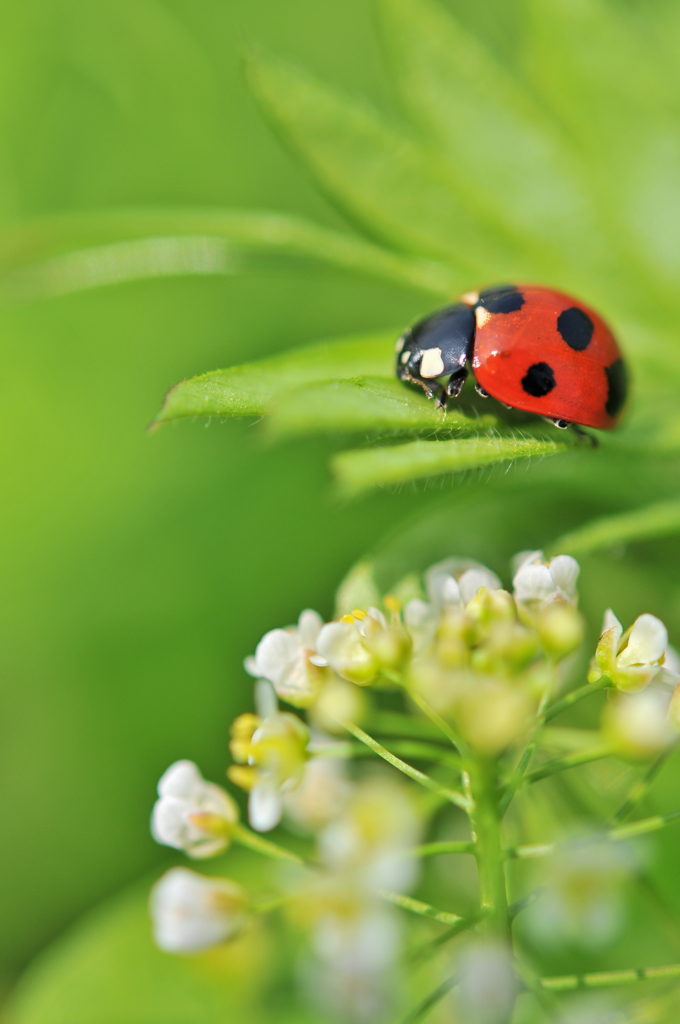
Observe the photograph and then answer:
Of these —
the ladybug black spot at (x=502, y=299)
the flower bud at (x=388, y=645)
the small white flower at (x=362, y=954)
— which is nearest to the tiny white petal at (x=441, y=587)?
the flower bud at (x=388, y=645)

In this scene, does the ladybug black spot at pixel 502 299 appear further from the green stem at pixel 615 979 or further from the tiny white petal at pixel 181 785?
the green stem at pixel 615 979

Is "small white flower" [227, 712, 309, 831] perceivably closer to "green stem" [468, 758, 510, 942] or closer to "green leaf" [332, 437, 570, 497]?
"green stem" [468, 758, 510, 942]

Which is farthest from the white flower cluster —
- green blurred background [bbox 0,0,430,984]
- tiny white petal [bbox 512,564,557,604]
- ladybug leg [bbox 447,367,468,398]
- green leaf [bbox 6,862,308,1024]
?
green blurred background [bbox 0,0,430,984]

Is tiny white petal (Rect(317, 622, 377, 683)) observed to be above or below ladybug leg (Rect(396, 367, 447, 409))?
below

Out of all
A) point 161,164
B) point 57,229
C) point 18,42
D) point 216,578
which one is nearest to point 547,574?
point 57,229

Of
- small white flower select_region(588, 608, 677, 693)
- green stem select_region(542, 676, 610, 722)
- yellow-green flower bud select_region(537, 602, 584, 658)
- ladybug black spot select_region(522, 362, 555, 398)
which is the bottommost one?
green stem select_region(542, 676, 610, 722)

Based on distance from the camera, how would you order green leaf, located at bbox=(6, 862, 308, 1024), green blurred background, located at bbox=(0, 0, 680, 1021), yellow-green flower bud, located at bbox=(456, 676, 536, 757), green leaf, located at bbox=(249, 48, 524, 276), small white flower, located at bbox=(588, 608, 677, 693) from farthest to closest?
green blurred background, located at bbox=(0, 0, 680, 1021) < green leaf, located at bbox=(6, 862, 308, 1024) < green leaf, located at bbox=(249, 48, 524, 276) < small white flower, located at bbox=(588, 608, 677, 693) < yellow-green flower bud, located at bbox=(456, 676, 536, 757)

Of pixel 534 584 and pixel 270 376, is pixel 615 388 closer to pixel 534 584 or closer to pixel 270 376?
pixel 534 584
